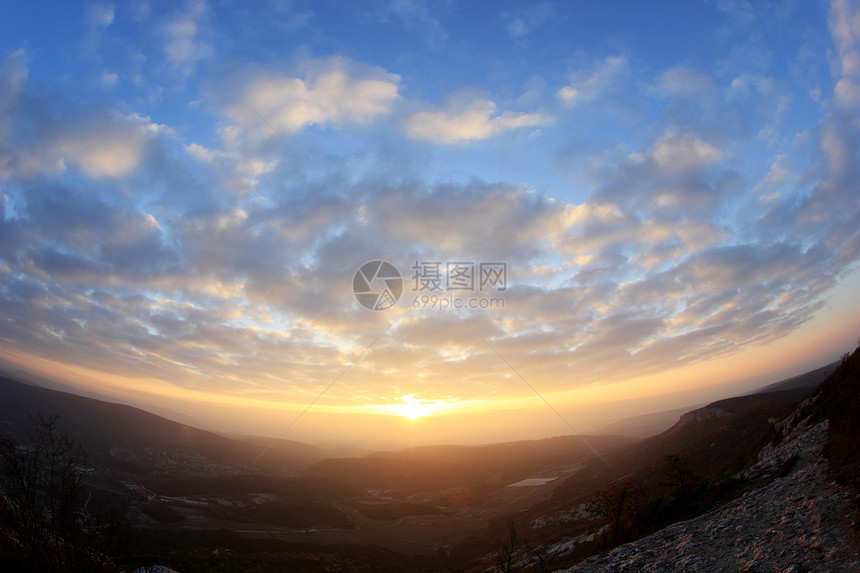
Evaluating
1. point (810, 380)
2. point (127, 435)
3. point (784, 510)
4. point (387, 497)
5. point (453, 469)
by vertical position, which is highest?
point (784, 510)

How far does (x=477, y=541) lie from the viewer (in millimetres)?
50656

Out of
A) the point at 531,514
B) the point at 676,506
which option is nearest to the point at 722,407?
the point at 531,514

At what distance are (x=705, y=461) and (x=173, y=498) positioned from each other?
9210cm

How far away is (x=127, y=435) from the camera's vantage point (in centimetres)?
13288

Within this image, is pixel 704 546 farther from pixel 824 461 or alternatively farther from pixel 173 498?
pixel 173 498

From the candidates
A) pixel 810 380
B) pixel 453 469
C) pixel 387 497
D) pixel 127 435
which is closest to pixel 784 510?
Answer: pixel 387 497

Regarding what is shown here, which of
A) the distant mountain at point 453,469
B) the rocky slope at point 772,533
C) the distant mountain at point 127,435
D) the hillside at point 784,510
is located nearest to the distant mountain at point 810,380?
the distant mountain at point 453,469

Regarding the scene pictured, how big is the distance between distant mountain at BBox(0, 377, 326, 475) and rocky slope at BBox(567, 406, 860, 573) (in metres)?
131

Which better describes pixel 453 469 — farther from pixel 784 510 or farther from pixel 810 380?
pixel 784 510

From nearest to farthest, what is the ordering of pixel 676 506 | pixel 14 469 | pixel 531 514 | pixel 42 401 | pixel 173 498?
1. pixel 14 469
2. pixel 676 506
3. pixel 531 514
4. pixel 173 498
5. pixel 42 401

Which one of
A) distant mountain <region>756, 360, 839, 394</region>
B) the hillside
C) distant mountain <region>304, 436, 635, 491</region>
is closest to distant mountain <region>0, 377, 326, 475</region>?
distant mountain <region>304, 436, 635, 491</region>

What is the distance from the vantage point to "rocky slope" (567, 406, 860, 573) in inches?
467

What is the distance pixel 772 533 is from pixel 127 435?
174 metres

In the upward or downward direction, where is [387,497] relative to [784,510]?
downward
